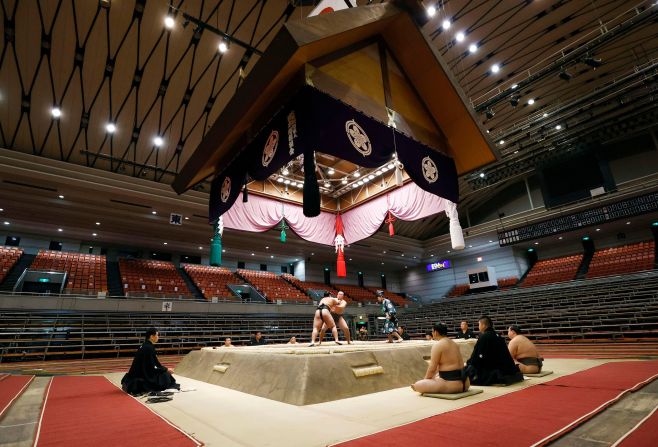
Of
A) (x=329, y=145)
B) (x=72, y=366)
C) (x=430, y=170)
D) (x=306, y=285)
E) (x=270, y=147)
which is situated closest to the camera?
(x=329, y=145)

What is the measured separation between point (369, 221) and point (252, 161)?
3.33 metres

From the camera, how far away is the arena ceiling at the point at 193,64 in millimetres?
5781

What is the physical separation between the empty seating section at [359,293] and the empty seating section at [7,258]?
12.6 m

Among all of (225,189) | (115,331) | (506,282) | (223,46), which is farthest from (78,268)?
(506,282)

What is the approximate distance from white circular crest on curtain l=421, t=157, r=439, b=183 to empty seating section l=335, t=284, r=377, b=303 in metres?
12.3

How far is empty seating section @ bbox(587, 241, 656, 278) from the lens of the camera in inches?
418

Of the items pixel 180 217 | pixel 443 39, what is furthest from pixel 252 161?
pixel 180 217

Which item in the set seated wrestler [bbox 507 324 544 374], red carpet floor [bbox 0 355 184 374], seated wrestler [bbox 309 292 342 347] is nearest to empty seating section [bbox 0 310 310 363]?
red carpet floor [bbox 0 355 184 374]

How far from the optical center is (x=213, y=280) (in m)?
12.8

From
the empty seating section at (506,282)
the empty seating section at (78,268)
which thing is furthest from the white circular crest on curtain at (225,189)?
the empty seating section at (506,282)

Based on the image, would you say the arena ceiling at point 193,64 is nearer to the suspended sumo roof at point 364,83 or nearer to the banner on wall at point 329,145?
the suspended sumo roof at point 364,83

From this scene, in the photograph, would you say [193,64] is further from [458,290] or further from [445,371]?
[458,290]

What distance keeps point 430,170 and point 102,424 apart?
400cm

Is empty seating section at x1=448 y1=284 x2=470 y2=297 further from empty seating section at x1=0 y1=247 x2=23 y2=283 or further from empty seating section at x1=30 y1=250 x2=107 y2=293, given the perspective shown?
empty seating section at x1=0 y1=247 x2=23 y2=283
